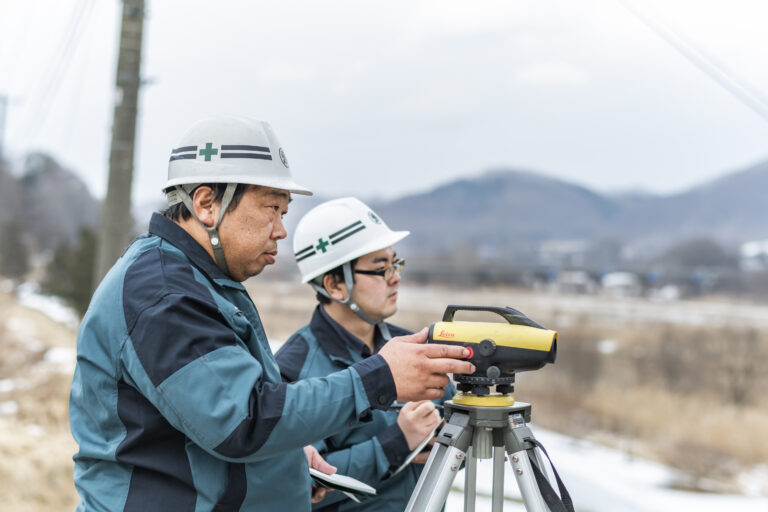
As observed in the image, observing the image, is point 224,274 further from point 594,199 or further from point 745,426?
point 594,199

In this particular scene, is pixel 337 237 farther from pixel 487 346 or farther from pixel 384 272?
pixel 487 346

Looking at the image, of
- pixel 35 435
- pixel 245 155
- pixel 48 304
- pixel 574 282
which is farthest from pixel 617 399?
pixel 574 282

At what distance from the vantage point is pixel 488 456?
1911 mm

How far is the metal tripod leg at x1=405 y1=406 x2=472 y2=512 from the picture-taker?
1.86m

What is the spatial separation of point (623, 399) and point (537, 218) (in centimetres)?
15884

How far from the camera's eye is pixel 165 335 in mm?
1547

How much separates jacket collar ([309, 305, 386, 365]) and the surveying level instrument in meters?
0.75

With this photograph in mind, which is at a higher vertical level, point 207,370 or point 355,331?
point 207,370

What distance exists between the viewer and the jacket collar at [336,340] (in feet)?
8.65

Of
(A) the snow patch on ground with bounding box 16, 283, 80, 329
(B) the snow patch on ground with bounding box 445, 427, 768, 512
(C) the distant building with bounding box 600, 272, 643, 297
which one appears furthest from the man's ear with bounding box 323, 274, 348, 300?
(C) the distant building with bounding box 600, 272, 643, 297

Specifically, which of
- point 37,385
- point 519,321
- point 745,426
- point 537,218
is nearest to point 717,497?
point 745,426

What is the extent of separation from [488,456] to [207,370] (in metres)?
0.80

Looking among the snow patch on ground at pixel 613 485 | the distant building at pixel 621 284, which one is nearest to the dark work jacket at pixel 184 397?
the snow patch on ground at pixel 613 485

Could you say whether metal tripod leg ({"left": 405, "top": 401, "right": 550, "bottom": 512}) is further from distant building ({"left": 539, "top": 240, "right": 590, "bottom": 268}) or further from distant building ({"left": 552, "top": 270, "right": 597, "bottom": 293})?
distant building ({"left": 539, "top": 240, "right": 590, "bottom": 268})
